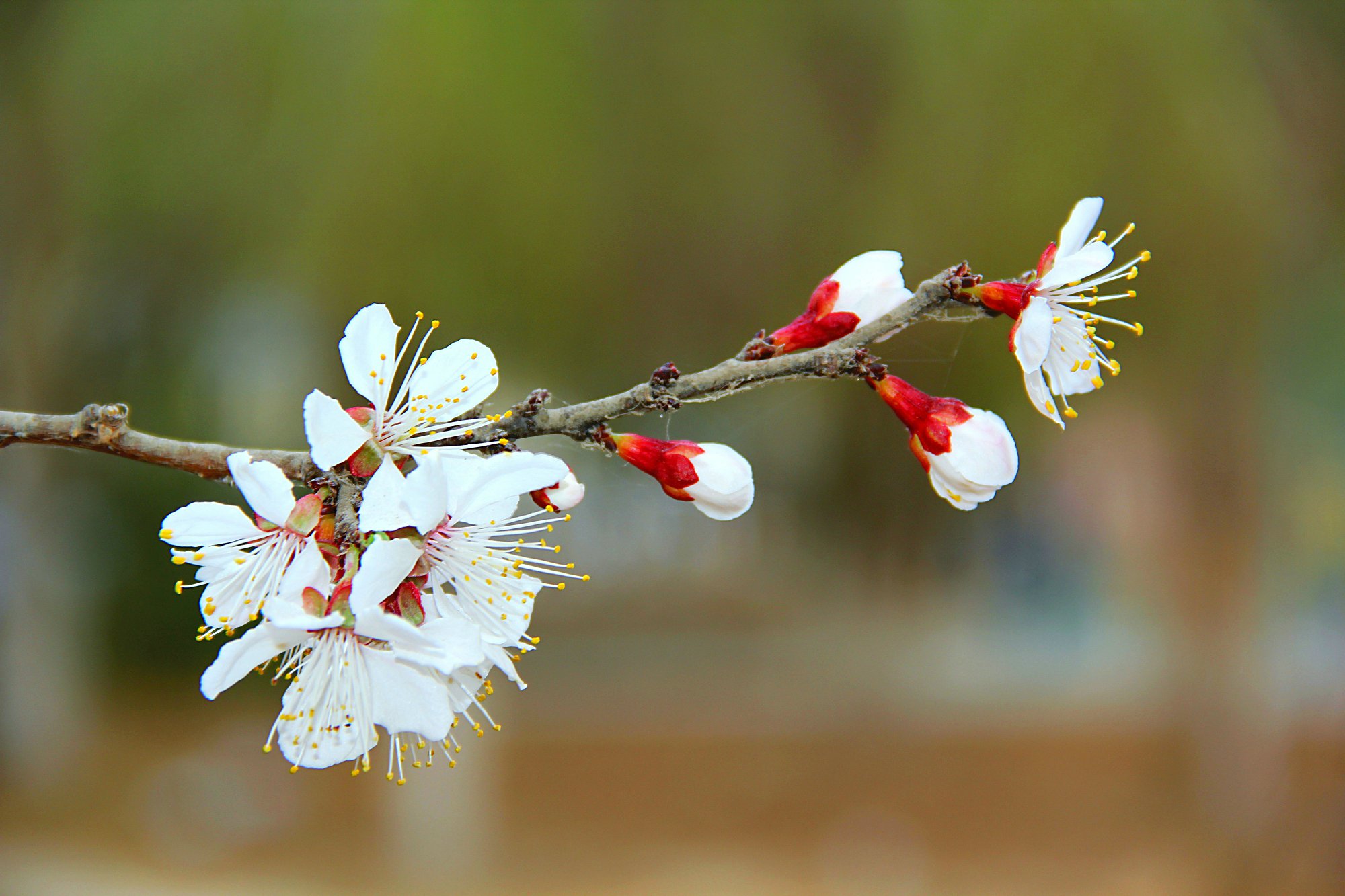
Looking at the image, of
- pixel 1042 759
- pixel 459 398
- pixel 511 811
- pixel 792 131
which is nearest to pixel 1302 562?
pixel 1042 759

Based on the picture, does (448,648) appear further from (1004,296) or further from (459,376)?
(1004,296)

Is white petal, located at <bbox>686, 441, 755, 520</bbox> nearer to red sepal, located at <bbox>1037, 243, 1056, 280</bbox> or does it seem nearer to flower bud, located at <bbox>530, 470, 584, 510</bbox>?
flower bud, located at <bbox>530, 470, 584, 510</bbox>

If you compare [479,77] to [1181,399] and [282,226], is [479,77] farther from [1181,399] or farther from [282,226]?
[1181,399]

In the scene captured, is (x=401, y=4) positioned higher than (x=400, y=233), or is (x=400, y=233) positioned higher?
(x=401, y=4)

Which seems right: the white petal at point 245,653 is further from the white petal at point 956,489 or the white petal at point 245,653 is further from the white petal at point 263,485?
the white petal at point 956,489

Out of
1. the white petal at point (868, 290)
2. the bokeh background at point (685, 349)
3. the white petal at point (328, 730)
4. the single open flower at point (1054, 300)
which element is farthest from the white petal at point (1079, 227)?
the bokeh background at point (685, 349)

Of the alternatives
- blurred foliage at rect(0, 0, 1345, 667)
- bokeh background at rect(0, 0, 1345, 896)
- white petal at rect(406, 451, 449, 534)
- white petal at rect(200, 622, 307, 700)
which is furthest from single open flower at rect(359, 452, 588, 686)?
blurred foliage at rect(0, 0, 1345, 667)
